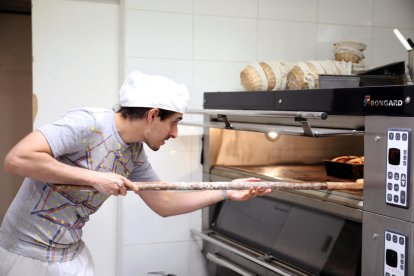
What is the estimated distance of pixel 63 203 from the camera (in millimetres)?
1462

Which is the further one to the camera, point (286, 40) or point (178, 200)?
point (286, 40)

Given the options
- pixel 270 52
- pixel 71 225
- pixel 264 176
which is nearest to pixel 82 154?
pixel 71 225

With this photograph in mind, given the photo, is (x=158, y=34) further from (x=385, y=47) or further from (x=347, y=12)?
(x=385, y=47)

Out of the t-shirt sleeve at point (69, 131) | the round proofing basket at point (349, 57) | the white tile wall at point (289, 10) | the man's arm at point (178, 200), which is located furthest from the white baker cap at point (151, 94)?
the white tile wall at point (289, 10)

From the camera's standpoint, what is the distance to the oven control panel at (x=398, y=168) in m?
1.29

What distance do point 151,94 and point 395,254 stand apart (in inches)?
→ 29.6

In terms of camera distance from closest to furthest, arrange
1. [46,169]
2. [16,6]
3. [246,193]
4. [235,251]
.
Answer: [46,169]
[246,193]
[235,251]
[16,6]

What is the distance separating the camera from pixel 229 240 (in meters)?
2.19

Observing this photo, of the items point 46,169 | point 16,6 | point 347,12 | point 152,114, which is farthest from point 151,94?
point 16,6

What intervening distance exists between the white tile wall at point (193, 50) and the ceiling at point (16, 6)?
111 cm

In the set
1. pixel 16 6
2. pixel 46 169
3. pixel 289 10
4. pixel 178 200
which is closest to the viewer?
pixel 46 169

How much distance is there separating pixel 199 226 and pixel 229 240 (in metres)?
0.24

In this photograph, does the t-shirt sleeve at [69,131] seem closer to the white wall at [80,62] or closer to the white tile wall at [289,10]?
the white wall at [80,62]

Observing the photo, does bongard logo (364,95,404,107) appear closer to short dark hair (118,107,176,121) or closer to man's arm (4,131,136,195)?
short dark hair (118,107,176,121)
